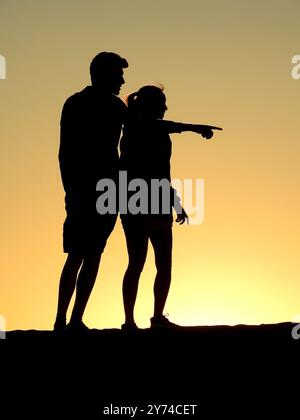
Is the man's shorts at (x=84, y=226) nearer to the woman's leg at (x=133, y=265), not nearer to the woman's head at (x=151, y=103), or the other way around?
the woman's leg at (x=133, y=265)

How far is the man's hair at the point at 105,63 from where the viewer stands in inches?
336

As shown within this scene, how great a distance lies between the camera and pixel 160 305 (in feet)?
30.0

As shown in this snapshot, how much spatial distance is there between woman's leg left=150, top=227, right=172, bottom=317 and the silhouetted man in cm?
67

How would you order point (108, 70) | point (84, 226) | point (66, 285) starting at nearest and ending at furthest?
point (66, 285), point (84, 226), point (108, 70)

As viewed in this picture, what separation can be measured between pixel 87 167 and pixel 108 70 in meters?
0.88

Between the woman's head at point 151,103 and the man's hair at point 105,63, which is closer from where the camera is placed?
the man's hair at point 105,63

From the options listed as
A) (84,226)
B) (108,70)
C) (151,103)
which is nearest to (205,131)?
(151,103)

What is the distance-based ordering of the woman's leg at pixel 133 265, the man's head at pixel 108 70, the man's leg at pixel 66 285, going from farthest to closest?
the woman's leg at pixel 133 265 < the man's head at pixel 108 70 < the man's leg at pixel 66 285

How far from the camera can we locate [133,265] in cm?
891

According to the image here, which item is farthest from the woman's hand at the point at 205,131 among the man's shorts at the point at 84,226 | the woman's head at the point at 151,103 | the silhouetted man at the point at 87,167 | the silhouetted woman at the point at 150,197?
the man's shorts at the point at 84,226

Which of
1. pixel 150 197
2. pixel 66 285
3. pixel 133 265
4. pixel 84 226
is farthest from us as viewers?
pixel 150 197

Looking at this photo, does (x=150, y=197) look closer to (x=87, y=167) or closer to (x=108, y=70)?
(x=87, y=167)

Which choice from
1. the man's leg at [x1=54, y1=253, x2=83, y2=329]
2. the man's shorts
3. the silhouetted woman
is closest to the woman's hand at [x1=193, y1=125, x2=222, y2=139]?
the silhouetted woman

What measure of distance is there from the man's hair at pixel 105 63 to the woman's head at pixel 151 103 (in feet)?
2.07
